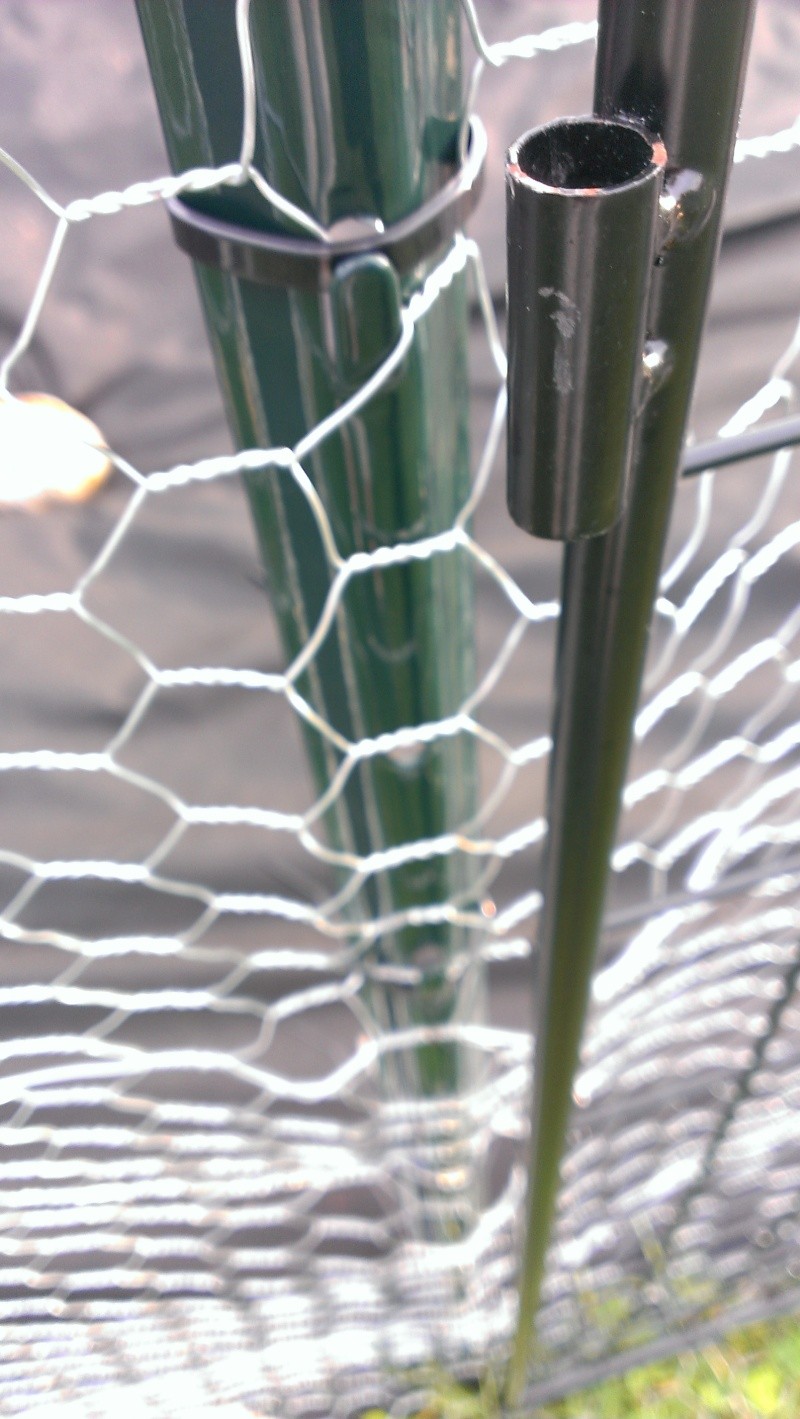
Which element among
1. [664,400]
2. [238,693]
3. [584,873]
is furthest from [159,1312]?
[664,400]

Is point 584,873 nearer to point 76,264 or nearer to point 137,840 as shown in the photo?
point 137,840

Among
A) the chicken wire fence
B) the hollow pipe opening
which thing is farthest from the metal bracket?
the chicken wire fence

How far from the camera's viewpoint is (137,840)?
26.6 inches

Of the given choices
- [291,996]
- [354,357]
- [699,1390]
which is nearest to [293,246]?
[354,357]

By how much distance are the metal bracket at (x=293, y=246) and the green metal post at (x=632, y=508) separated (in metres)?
0.10

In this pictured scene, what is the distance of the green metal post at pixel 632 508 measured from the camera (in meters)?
0.15

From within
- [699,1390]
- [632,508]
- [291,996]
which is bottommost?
[699,1390]

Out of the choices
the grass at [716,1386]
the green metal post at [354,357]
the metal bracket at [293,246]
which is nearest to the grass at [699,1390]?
the grass at [716,1386]

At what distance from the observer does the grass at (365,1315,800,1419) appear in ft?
2.76

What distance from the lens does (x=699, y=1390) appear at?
88 cm

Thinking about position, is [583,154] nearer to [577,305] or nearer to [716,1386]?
[577,305]

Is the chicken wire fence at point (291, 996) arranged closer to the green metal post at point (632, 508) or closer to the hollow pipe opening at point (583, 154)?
the green metal post at point (632, 508)

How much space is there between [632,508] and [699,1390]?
935mm

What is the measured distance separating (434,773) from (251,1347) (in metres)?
0.57
